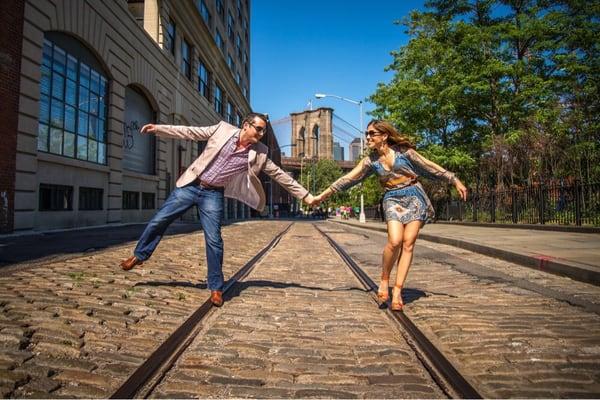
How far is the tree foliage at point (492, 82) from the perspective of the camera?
65.8ft

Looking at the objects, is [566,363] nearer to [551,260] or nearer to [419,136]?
[551,260]

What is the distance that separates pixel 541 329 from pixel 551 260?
138 inches

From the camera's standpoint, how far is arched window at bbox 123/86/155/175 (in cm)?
1781

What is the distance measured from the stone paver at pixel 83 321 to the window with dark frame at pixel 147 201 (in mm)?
13981

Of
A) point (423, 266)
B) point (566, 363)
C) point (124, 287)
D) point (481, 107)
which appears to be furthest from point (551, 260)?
point (481, 107)

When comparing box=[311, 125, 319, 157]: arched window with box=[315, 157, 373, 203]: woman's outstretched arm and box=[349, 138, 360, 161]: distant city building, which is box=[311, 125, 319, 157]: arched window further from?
box=[315, 157, 373, 203]: woman's outstretched arm

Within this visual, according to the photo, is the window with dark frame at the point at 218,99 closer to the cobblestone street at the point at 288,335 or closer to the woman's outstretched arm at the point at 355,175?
the cobblestone street at the point at 288,335

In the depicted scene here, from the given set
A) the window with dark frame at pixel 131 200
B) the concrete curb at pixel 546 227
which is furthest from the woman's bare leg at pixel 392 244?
the window with dark frame at pixel 131 200

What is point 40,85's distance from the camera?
11.6 metres

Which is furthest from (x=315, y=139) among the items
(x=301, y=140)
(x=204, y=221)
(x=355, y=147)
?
(x=204, y=221)

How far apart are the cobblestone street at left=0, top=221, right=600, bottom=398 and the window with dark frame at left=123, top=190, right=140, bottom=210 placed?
12.6m

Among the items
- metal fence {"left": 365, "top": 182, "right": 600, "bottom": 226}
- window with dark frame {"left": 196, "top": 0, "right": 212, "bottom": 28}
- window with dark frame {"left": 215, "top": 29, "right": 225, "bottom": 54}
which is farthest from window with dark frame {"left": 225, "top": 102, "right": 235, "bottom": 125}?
metal fence {"left": 365, "top": 182, "right": 600, "bottom": 226}

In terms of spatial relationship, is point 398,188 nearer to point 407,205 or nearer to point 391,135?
point 407,205

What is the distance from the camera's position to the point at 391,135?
422 centimetres
